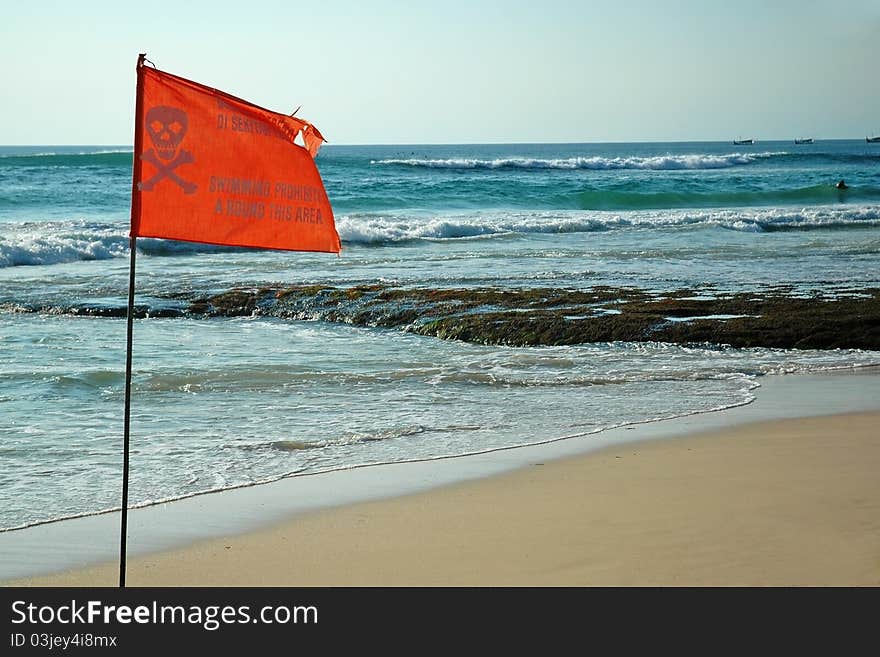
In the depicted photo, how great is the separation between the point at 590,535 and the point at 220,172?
2.63m

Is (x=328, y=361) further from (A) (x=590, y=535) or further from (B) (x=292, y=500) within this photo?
(A) (x=590, y=535)

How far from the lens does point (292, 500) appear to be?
643cm

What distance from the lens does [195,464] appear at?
7.26 metres

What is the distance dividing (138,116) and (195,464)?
125 inches

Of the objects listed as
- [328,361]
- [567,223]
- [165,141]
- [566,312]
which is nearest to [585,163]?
[567,223]

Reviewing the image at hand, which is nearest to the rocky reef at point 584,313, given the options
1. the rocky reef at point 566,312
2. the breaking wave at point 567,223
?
the rocky reef at point 566,312

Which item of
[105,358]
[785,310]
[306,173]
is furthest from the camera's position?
[785,310]

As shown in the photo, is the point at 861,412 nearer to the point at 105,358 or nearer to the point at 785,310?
the point at 785,310

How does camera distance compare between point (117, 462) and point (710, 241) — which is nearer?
point (117, 462)

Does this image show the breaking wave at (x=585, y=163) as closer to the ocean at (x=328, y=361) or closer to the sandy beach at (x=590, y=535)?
the ocean at (x=328, y=361)

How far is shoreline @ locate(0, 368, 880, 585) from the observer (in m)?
5.53

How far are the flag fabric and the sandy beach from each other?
1595 mm

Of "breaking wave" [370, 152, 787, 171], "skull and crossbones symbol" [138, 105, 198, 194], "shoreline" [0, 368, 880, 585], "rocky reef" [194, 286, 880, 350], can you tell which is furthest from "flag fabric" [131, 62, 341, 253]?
"breaking wave" [370, 152, 787, 171]
